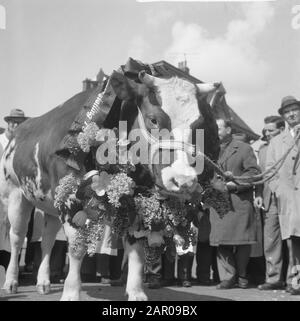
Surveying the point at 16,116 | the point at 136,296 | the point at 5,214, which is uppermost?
the point at 16,116

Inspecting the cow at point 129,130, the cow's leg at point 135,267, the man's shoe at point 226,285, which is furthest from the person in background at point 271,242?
the cow's leg at point 135,267

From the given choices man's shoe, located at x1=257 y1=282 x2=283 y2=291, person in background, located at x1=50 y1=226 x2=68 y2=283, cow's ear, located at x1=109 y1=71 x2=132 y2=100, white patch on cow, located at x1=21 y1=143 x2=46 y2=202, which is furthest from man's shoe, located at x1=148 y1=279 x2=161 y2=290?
cow's ear, located at x1=109 y1=71 x2=132 y2=100

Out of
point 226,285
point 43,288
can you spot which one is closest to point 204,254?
point 226,285

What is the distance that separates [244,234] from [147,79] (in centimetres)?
245

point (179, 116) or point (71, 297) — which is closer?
point (179, 116)

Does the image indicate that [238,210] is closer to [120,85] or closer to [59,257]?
[59,257]

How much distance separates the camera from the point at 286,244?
562 centimetres

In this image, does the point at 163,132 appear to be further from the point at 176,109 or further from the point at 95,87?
the point at 95,87

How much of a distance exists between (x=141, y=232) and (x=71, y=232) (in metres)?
0.58

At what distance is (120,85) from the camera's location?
365 centimetres

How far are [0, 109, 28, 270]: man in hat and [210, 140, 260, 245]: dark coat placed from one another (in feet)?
7.20

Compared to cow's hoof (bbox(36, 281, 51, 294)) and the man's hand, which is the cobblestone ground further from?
the man's hand

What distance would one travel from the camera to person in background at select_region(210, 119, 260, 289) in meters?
5.40

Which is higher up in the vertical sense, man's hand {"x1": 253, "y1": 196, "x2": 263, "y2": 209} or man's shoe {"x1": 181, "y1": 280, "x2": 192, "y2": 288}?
man's hand {"x1": 253, "y1": 196, "x2": 263, "y2": 209}
